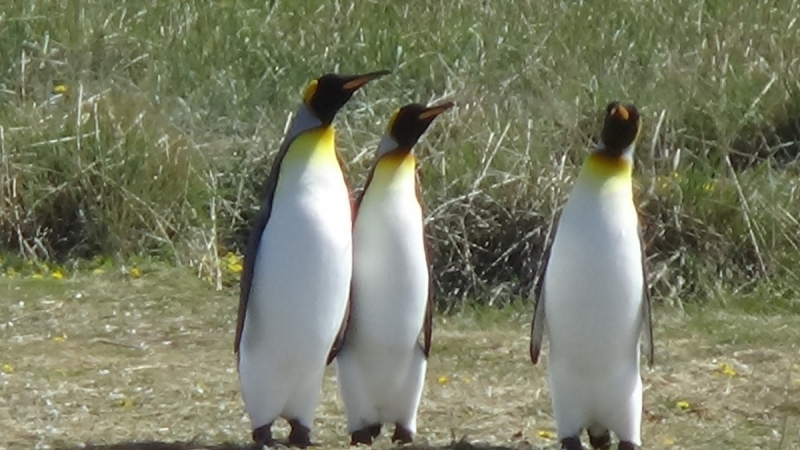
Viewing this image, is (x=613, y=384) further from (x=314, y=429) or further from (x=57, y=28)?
(x=57, y=28)

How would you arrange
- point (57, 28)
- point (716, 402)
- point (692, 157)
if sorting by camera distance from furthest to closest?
point (57, 28) → point (692, 157) → point (716, 402)

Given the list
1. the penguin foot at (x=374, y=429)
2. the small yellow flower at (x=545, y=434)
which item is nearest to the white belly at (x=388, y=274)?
the penguin foot at (x=374, y=429)

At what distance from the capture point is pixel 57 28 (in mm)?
10320

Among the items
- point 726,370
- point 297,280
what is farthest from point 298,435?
point 726,370

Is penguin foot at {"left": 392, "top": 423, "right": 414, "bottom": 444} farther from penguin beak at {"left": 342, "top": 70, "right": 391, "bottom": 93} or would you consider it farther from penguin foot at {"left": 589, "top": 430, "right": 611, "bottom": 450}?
penguin beak at {"left": 342, "top": 70, "right": 391, "bottom": 93}

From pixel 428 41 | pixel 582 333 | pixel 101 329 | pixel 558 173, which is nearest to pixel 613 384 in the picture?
pixel 582 333

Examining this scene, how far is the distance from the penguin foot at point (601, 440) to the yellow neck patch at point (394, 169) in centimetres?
100

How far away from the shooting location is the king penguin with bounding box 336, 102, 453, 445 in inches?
197

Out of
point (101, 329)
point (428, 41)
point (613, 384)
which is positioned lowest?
point (101, 329)

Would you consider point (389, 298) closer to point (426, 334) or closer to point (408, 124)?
point (426, 334)

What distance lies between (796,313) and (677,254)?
651 millimetres

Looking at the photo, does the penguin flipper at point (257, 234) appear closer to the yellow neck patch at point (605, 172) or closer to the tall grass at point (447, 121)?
the yellow neck patch at point (605, 172)

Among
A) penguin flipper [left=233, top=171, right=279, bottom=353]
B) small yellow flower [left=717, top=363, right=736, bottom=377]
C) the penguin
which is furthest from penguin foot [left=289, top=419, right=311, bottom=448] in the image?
small yellow flower [left=717, top=363, right=736, bottom=377]

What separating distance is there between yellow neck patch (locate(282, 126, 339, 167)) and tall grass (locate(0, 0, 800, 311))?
3092 mm
